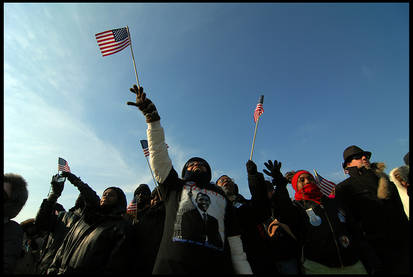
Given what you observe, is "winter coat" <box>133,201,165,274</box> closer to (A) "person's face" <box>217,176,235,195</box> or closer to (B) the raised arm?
(B) the raised arm

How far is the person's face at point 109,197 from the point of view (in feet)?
11.6

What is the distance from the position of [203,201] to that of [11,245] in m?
2.62

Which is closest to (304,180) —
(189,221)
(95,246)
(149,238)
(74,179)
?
(189,221)

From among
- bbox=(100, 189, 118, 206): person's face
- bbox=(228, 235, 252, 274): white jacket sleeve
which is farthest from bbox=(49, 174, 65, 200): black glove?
bbox=(228, 235, 252, 274): white jacket sleeve

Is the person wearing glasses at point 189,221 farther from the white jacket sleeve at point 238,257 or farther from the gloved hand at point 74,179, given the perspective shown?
the gloved hand at point 74,179

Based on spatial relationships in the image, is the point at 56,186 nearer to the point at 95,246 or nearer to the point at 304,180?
the point at 95,246

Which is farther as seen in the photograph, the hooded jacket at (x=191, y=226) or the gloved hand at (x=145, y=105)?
the gloved hand at (x=145, y=105)

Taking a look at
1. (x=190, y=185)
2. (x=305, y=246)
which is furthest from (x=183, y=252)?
(x=305, y=246)

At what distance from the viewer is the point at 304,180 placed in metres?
3.86

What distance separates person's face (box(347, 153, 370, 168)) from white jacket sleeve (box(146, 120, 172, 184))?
146 inches

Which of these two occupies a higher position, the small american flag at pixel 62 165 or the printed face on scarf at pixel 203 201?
the small american flag at pixel 62 165

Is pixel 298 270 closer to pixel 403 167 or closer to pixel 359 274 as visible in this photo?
pixel 359 274

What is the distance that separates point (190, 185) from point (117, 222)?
140 cm

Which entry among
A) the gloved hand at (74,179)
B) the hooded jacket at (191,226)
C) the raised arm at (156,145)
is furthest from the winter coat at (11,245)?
the raised arm at (156,145)
